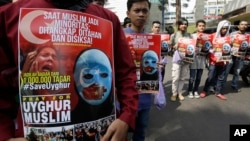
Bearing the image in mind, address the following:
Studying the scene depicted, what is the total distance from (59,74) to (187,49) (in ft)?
14.8

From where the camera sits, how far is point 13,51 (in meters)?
1.13

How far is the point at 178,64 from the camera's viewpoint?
578 centimetres

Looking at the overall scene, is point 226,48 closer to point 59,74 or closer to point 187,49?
point 187,49

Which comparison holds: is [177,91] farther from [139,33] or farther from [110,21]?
[110,21]

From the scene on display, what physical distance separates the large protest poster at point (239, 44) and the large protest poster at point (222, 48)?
1.34 ft

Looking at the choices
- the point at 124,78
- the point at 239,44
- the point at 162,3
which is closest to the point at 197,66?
the point at 239,44

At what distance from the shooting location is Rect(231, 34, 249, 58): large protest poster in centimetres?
617

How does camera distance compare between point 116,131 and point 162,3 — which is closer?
point 116,131

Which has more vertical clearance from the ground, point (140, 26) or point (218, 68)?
point (140, 26)

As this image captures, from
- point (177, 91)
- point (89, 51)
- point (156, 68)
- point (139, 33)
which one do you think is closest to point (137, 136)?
point (156, 68)

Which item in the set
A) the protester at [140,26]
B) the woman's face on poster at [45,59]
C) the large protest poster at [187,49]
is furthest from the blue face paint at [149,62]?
the large protest poster at [187,49]

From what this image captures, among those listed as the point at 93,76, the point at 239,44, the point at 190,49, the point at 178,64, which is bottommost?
the point at 178,64

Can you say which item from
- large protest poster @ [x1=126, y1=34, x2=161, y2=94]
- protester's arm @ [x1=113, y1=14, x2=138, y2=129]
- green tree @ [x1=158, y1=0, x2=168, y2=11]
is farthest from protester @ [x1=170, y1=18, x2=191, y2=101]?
green tree @ [x1=158, y1=0, x2=168, y2=11]

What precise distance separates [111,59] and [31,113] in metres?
0.38
